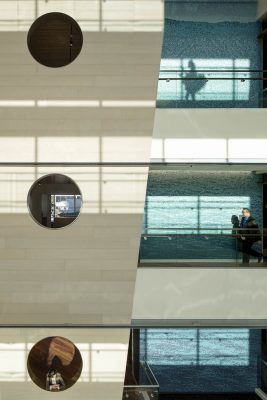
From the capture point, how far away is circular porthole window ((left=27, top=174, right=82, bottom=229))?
920cm

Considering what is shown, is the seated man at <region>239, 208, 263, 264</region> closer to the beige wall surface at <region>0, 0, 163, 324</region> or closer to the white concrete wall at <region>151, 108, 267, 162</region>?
the white concrete wall at <region>151, 108, 267, 162</region>

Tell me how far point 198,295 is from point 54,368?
222 cm

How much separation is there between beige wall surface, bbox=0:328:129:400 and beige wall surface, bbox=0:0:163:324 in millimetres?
196

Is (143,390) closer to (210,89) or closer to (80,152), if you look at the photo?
(80,152)

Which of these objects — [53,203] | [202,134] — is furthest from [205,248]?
[53,203]

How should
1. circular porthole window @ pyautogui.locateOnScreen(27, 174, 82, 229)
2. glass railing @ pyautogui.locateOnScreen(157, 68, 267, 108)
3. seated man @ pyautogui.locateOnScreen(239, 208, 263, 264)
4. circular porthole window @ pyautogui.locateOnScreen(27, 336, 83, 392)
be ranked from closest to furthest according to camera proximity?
circular porthole window @ pyautogui.locateOnScreen(27, 336, 83, 392)
circular porthole window @ pyautogui.locateOnScreen(27, 174, 82, 229)
glass railing @ pyautogui.locateOnScreen(157, 68, 267, 108)
seated man @ pyautogui.locateOnScreen(239, 208, 263, 264)

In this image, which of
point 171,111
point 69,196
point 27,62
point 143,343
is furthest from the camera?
point 143,343

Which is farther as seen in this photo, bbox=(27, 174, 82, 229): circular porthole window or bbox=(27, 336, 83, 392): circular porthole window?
bbox=(27, 174, 82, 229): circular porthole window

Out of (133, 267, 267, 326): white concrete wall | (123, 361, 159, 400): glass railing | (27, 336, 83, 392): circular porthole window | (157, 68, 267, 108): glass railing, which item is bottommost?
(123, 361, 159, 400): glass railing

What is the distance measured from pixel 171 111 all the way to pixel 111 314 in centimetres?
295

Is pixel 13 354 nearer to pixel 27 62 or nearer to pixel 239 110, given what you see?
pixel 27 62

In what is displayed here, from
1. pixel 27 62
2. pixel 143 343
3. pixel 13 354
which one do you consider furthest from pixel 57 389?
pixel 143 343

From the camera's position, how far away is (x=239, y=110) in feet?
33.3

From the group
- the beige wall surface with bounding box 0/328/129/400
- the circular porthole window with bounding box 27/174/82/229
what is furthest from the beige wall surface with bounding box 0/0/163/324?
the circular porthole window with bounding box 27/174/82/229
